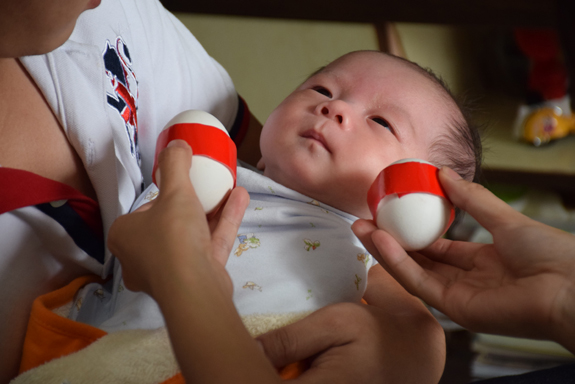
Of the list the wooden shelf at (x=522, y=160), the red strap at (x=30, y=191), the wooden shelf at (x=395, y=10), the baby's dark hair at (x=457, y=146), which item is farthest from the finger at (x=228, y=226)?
the wooden shelf at (x=522, y=160)

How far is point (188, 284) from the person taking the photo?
49 cm

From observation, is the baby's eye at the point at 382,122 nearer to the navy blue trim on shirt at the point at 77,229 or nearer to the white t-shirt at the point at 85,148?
the white t-shirt at the point at 85,148

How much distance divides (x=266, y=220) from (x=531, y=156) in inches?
69.5

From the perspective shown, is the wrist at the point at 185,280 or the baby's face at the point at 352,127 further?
the baby's face at the point at 352,127

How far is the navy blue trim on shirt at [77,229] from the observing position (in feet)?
2.51

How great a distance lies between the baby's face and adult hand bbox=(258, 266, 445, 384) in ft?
0.91

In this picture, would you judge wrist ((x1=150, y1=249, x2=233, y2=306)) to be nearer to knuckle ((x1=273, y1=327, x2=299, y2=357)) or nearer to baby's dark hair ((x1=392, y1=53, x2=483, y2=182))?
knuckle ((x1=273, y1=327, x2=299, y2=357))

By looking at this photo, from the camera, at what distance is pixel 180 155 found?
63cm

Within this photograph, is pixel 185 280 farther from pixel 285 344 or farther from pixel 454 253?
pixel 454 253

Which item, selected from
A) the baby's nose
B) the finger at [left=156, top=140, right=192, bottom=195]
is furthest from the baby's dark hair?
the finger at [left=156, top=140, right=192, bottom=195]

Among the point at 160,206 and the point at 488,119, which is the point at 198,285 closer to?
the point at 160,206

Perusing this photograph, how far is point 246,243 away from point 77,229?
29 centimetres

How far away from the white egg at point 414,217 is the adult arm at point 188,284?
0.33 meters

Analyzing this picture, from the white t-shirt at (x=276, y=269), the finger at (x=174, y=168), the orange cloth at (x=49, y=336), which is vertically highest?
the finger at (x=174, y=168)
